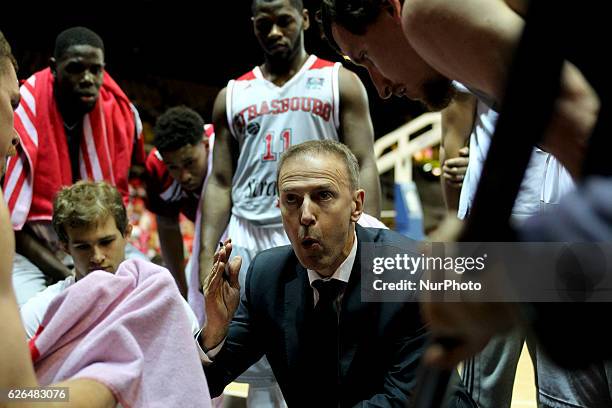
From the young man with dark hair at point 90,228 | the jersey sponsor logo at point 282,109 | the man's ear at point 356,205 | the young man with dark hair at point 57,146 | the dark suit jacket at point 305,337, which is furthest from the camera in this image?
the young man with dark hair at point 57,146

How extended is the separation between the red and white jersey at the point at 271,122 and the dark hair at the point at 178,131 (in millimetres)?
569

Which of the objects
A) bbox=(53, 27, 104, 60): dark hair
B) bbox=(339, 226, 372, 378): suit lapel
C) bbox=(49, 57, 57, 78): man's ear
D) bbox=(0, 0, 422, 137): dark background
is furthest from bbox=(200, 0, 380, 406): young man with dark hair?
bbox=(0, 0, 422, 137): dark background

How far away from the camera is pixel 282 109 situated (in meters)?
3.21

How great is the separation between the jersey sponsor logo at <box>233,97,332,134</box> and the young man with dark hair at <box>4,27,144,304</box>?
721 mm

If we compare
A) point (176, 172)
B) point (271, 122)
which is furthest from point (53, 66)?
point (271, 122)

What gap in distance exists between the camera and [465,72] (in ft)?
2.88

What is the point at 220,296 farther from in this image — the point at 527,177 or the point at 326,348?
the point at 527,177

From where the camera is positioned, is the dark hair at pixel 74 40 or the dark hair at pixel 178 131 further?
the dark hair at pixel 178 131

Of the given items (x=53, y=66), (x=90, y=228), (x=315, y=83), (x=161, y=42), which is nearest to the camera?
(x=90, y=228)

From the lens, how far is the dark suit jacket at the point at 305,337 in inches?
76.1

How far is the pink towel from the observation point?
1399 mm

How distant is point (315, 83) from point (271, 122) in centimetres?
24

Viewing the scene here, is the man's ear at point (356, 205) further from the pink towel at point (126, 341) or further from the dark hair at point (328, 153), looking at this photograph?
the pink towel at point (126, 341)

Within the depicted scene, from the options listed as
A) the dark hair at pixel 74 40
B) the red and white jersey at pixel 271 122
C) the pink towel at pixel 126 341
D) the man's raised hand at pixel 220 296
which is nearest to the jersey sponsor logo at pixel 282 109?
the red and white jersey at pixel 271 122
